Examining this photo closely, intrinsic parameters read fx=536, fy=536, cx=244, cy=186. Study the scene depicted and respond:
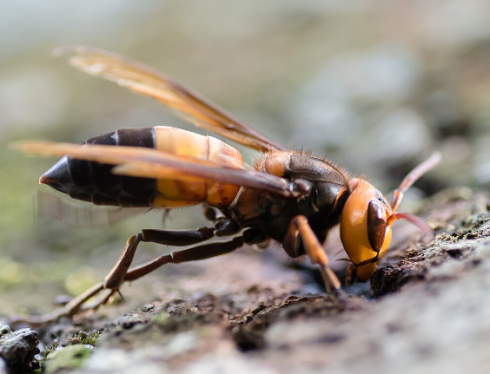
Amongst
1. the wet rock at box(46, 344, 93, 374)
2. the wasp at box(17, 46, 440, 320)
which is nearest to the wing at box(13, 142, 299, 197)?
the wasp at box(17, 46, 440, 320)

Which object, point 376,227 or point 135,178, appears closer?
point 376,227

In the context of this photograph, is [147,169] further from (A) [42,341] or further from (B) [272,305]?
(A) [42,341]

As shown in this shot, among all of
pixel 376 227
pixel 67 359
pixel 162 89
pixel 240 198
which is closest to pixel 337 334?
pixel 376 227

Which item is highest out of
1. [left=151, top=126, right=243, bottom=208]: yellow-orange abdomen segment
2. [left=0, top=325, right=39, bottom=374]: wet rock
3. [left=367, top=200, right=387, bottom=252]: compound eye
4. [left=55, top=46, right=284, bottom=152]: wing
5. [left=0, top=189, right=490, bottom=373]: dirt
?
[left=55, top=46, right=284, bottom=152]: wing

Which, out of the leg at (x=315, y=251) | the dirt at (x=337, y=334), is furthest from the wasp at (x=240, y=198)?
the dirt at (x=337, y=334)

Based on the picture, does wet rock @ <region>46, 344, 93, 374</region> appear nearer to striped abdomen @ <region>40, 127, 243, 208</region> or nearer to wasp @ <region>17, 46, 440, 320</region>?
wasp @ <region>17, 46, 440, 320</region>

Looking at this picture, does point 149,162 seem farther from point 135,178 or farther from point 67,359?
point 67,359

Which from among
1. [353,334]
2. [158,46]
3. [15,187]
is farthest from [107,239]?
[158,46]
